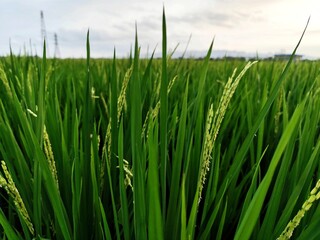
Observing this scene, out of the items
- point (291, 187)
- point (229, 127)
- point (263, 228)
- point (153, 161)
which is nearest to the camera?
point (153, 161)

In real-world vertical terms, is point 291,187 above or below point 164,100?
below

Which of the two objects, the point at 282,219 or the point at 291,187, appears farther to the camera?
the point at 291,187

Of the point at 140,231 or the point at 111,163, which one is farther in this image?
the point at 111,163

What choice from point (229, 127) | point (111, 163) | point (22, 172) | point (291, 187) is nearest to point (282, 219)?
point (291, 187)

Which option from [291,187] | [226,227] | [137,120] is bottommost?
[226,227]

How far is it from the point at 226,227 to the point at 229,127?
0.41m

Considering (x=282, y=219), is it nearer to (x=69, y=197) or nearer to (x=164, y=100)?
(x=164, y=100)

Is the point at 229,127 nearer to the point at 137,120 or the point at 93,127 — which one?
the point at 93,127

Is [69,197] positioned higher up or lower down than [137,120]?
lower down

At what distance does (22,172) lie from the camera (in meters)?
0.65

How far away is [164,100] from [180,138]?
128 millimetres

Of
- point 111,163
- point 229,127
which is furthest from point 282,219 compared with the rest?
point 229,127

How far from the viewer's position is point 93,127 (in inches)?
23.6

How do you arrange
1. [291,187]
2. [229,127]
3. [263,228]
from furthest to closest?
[229,127] < [291,187] < [263,228]
